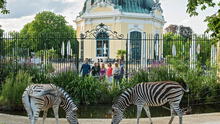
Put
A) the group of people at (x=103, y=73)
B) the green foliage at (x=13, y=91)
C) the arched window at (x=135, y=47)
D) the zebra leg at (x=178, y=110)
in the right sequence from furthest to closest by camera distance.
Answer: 1. the arched window at (x=135, y=47)
2. the group of people at (x=103, y=73)
3. the green foliage at (x=13, y=91)
4. the zebra leg at (x=178, y=110)

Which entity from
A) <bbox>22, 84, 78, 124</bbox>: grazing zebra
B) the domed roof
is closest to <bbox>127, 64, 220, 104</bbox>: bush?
<bbox>22, 84, 78, 124</bbox>: grazing zebra

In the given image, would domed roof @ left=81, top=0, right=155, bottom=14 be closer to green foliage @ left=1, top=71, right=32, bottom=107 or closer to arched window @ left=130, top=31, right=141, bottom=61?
arched window @ left=130, top=31, right=141, bottom=61

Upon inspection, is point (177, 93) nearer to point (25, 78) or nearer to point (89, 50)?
point (25, 78)

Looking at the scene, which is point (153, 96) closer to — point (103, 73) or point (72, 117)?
point (72, 117)

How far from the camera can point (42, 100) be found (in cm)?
951

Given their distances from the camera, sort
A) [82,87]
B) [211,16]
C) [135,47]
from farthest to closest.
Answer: [135,47]
[82,87]
[211,16]

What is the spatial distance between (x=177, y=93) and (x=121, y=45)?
122 feet

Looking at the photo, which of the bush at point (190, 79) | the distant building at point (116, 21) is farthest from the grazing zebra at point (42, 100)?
the distant building at point (116, 21)

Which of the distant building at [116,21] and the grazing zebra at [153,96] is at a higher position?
the distant building at [116,21]

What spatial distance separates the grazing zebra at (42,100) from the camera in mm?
9406

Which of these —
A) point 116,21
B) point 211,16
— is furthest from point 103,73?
point 116,21

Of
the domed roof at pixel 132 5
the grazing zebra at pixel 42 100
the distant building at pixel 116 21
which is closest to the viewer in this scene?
the grazing zebra at pixel 42 100

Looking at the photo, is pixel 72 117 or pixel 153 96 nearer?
Result: pixel 72 117

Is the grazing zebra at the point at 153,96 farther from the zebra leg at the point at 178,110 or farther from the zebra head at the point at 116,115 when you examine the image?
the zebra head at the point at 116,115
